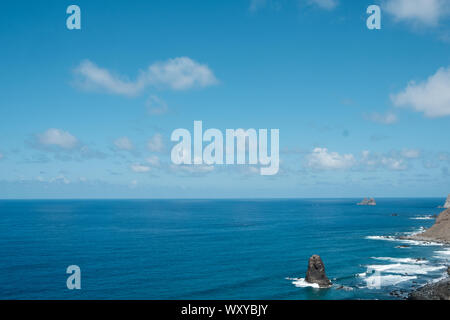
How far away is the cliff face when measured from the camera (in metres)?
107

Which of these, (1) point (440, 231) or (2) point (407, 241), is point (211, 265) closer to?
(2) point (407, 241)

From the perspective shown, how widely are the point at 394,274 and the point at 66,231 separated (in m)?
122

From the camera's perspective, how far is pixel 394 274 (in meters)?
67.3

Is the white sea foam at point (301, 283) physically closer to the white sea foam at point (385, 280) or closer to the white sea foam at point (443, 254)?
the white sea foam at point (385, 280)

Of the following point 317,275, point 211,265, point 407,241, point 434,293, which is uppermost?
point 434,293

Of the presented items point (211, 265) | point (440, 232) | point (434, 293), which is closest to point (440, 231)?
point (440, 232)

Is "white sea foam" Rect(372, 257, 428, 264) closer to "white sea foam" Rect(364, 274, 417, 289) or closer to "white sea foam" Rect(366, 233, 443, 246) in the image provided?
"white sea foam" Rect(364, 274, 417, 289)

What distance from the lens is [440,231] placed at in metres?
110

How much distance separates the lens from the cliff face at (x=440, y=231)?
107 m

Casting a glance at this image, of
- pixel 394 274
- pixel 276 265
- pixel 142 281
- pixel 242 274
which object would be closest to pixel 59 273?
pixel 142 281
